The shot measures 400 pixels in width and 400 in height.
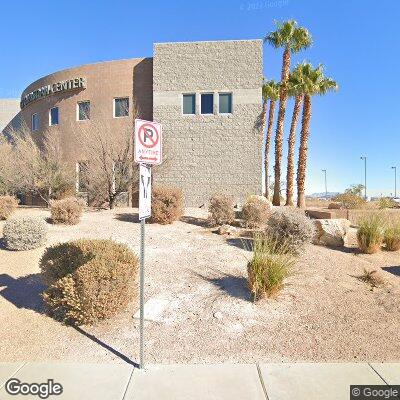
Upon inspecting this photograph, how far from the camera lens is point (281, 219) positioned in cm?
834

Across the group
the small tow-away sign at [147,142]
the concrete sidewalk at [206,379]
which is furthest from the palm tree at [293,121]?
the small tow-away sign at [147,142]

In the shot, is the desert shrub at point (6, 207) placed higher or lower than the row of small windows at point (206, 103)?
lower

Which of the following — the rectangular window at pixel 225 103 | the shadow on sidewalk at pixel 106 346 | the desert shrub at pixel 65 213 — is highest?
the rectangular window at pixel 225 103

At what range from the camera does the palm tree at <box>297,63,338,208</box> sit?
70.5ft

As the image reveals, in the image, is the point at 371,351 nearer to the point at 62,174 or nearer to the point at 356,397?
the point at 356,397

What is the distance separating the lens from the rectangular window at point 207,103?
20.8 m

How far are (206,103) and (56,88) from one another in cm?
1220

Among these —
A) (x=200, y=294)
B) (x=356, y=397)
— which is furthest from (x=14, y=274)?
(x=356, y=397)

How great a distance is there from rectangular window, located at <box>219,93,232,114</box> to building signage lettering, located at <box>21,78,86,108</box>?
1023 centimetres

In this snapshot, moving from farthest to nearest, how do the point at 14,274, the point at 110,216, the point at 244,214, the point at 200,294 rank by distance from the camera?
the point at 110,216
the point at 244,214
the point at 14,274
the point at 200,294

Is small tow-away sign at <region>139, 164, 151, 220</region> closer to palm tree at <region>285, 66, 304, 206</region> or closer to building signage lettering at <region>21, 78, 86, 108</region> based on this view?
palm tree at <region>285, 66, 304, 206</region>

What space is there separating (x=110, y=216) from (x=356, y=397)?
11154mm

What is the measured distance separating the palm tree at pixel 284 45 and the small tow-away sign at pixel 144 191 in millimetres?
19004

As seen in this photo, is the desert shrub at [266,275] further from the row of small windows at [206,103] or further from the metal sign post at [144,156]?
the row of small windows at [206,103]
